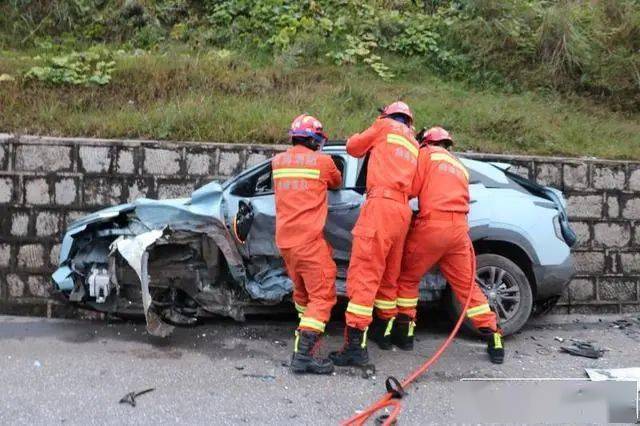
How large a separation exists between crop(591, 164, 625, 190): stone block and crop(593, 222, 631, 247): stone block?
1.34ft

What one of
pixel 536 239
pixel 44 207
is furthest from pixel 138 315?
pixel 536 239

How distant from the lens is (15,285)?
6.72 m

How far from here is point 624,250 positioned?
7074 millimetres

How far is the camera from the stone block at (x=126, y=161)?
22.4 ft

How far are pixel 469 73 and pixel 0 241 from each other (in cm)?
641

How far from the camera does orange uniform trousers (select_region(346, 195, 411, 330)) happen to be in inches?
193

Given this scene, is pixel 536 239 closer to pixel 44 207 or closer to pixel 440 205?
pixel 440 205

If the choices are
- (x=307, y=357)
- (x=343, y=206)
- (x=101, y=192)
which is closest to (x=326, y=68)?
(x=101, y=192)

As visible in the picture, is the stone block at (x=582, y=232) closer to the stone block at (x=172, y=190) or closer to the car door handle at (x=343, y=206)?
the car door handle at (x=343, y=206)

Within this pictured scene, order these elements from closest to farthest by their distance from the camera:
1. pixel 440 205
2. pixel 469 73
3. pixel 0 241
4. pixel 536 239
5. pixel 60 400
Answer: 1. pixel 60 400
2. pixel 440 205
3. pixel 536 239
4. pixel 0 241
5. pixel 469 73

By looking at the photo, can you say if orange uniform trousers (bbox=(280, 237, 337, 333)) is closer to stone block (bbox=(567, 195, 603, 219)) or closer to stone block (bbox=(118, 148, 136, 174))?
stone block (bbox=(118, 148, 136, 174))

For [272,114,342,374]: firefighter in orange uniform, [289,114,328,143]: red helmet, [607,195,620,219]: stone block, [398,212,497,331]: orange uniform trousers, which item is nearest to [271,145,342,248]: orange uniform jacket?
[272,114,342,374]: firefighter in orange uniform

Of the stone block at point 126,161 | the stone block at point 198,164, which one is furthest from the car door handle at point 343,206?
the stone block at point 126,161

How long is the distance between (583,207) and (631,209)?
0.53 m
